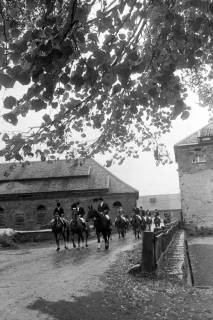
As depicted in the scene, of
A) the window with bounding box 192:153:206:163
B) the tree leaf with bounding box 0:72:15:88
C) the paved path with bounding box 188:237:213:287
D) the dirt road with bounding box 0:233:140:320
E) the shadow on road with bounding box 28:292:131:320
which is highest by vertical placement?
the window with bounding box 192:153:206:163

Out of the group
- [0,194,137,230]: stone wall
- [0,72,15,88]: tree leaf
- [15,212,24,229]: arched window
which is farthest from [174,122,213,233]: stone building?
[0,72,15,88]: tree leaf

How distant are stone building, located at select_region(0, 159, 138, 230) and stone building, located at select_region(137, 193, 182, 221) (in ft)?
124

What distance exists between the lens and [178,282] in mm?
9195

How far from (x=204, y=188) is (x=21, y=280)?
89.1 feet

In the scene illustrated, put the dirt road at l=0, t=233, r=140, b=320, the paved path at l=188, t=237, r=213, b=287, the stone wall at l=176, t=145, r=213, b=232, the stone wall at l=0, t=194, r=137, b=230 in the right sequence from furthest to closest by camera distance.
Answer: the stone wall at l=0, t=194, r=137, b=230, the stone wall at l=176, t=145, r=213, b=232, the paved path at l=188, t=237, r=213, b=287, the dirt road at l=0, t=233, r=140, b=320

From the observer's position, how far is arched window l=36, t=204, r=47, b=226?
41844mm

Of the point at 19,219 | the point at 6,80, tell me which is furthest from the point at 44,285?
the point at 19,219

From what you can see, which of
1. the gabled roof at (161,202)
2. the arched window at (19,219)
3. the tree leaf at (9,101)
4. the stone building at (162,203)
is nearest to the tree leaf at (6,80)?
the tree leaf at (9,101)

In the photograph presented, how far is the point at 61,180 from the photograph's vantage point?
142 feet

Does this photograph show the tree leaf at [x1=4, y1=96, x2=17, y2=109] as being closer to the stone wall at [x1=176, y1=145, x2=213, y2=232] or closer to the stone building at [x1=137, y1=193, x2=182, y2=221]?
the stone wall at [x1=176, y1=145, x2=213, y2=232]

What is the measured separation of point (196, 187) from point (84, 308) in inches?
1152

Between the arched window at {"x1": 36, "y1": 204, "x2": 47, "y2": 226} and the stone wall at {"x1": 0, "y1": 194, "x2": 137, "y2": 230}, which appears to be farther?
the arched window at {"x1": 36, "y1": 204, "x2": 47, "y2": 226}

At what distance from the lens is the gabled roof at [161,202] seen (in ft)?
266

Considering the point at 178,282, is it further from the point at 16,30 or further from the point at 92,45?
the point at 16,30
